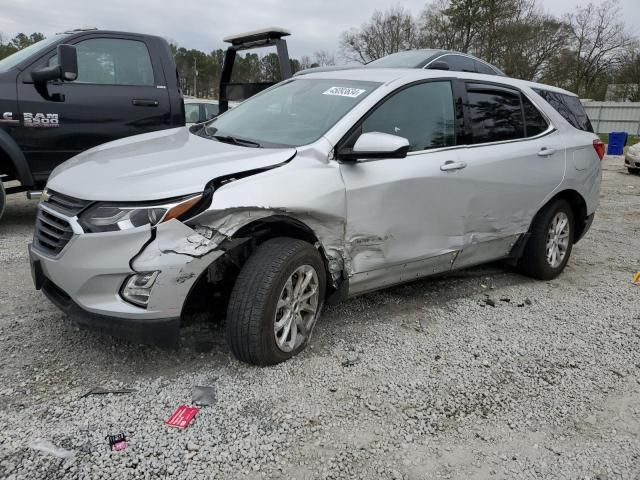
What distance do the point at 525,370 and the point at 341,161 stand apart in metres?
1.65

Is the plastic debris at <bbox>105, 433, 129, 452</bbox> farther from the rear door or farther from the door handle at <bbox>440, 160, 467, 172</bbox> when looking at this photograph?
the rear door

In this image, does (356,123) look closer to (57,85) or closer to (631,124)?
(57,85)

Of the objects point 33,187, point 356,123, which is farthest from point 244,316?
point 33,187

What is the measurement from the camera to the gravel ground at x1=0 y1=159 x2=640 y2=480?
2311 mm

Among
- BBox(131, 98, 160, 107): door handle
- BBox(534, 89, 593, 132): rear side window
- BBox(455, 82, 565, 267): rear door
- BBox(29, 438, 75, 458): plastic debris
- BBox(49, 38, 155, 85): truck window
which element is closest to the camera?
BBox(29, 438, 75, 458): plastic debris

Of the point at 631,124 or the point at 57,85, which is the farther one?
the point at 631,124

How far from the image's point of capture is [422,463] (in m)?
2.35

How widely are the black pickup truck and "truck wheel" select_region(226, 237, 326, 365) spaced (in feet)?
11.5

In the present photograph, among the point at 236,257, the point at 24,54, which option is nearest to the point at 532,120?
the point at 236,257

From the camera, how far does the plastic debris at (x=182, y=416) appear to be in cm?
248

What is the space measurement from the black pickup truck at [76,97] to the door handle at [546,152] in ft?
12.8

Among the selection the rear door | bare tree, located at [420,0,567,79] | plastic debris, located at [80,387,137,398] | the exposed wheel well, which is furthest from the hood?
bare tree, located at [420,0,567,79]

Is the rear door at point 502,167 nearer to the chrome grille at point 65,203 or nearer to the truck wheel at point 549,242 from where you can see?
the truck wheel at point 549,242

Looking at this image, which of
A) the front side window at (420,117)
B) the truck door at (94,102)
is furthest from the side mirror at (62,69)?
the front side window at (420,117)
